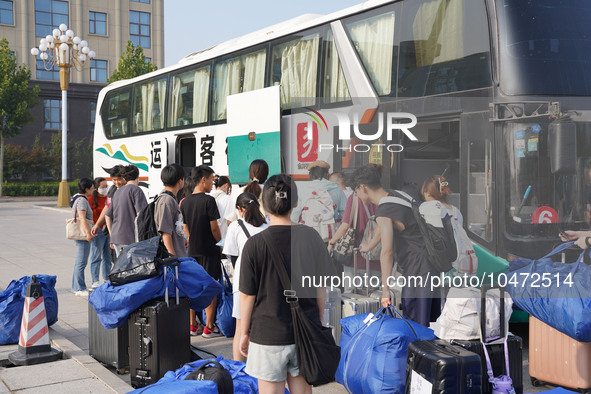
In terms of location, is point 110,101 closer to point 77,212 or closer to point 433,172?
point 77,212

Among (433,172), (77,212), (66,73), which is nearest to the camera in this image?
(433,172)

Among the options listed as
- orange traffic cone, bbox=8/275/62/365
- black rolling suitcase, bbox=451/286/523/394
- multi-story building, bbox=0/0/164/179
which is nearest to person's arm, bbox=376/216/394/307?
black rolling suitcase, bbox=451/286/523/394

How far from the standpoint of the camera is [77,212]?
8.81 m

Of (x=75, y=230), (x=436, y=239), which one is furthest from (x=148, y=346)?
(x=75, y=230)

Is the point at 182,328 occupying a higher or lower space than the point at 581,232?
lower

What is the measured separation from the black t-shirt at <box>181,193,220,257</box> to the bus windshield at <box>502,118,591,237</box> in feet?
9.79

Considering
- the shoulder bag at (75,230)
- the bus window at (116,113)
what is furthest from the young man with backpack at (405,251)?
the bus window at (116,113)

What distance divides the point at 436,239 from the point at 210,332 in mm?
A: 3072

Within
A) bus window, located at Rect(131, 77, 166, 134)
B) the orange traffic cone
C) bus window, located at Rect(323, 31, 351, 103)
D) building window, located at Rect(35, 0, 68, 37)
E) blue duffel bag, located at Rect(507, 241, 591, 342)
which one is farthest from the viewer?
building window, located at Rect(35, 0, 68, 37)

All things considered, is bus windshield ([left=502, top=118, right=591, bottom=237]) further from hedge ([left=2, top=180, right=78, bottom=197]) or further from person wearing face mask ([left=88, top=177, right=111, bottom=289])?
hedge ([left=2, top=180, right=78, bottom=197])

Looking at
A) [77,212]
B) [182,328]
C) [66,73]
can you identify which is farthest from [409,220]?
[66,73]

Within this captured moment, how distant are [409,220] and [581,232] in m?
1.83

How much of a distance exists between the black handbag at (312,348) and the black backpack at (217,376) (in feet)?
1.52

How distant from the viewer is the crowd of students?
3.69 meters
